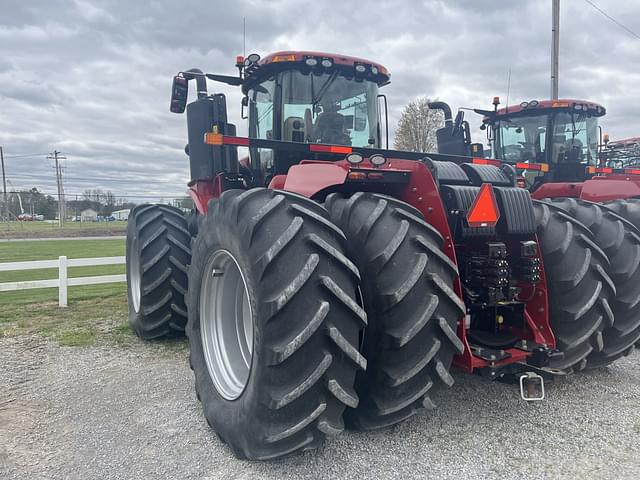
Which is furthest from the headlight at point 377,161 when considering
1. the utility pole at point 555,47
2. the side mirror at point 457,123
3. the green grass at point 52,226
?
the green grass at point 52,226

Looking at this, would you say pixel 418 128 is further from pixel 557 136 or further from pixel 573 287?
pixel 573 287

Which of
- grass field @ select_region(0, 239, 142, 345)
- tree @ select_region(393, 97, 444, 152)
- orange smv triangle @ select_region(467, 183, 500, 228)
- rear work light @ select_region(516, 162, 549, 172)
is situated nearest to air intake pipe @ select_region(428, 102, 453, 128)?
rear work light @ select_region(516, 162, 549, 172)

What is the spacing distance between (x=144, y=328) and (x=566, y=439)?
166 inches

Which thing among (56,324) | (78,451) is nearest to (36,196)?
(56,324)

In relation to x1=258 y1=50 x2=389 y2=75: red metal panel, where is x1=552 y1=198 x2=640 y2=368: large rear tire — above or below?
below

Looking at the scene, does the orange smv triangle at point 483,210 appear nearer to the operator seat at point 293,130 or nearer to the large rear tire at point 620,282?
the large rear tire at point 620,282

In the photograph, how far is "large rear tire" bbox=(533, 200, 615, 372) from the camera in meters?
3.25

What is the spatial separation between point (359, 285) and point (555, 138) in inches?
271

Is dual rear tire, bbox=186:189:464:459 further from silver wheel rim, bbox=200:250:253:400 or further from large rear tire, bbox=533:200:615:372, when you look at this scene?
large rear tire, bbox=533:200:615:372

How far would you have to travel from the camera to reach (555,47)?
12.8 m

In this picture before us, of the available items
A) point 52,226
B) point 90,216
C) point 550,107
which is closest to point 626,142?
point 550,107

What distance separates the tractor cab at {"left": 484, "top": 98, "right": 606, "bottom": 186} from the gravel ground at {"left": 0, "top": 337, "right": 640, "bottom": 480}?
4694mm

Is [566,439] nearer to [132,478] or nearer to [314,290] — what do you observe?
[314,290]

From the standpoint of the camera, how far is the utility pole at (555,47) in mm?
12648
